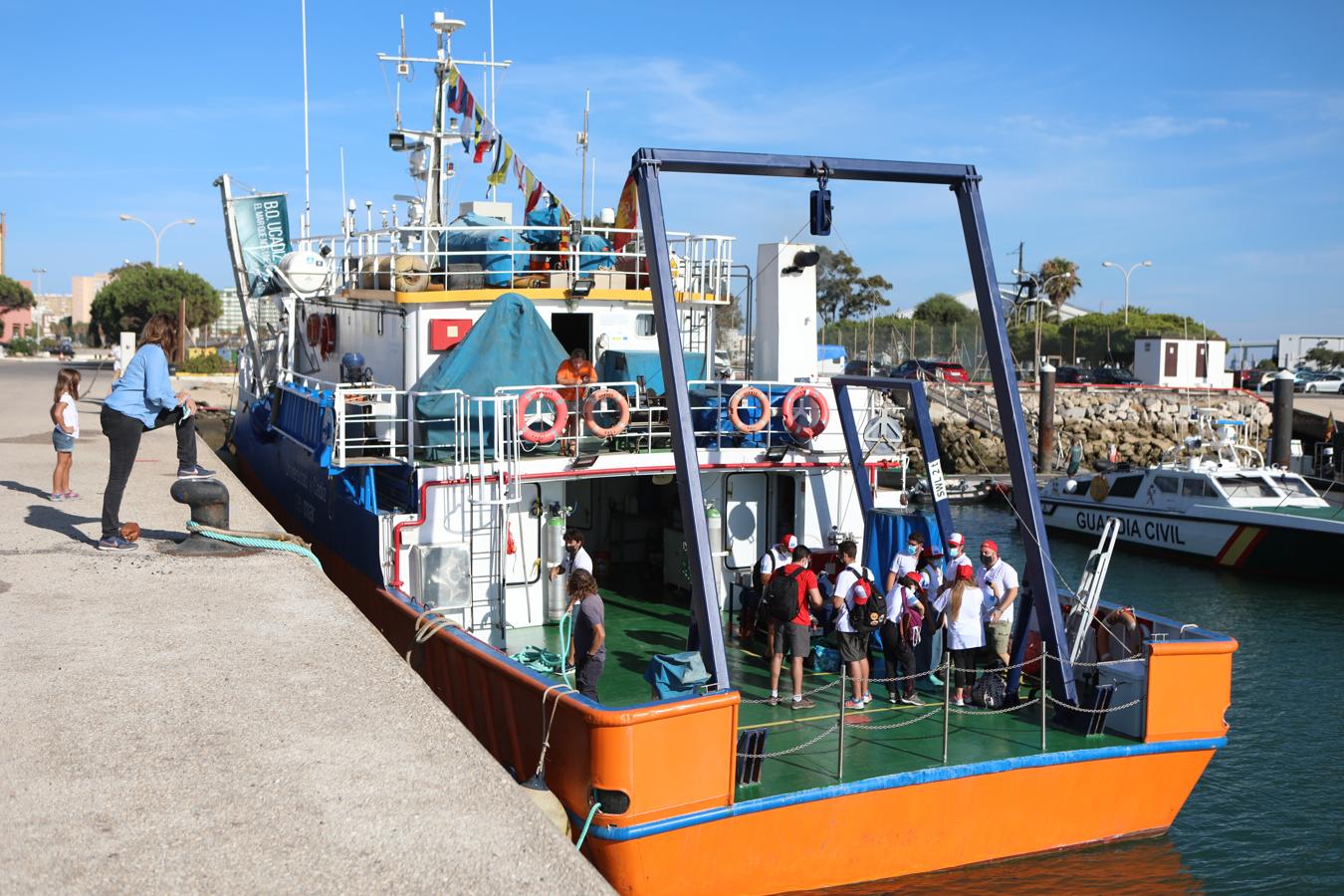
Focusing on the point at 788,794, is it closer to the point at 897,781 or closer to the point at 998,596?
the point at 897,781

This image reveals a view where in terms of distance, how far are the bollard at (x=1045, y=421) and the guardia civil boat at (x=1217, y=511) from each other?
699cm

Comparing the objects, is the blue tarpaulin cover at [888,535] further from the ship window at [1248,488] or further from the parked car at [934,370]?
the parked car at [934,370]

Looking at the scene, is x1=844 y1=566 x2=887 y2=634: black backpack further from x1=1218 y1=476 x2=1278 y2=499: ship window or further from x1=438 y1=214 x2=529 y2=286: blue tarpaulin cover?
x1=1218 y1=476 x2=1278 y2=499: ship window

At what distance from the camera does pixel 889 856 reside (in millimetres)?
8391

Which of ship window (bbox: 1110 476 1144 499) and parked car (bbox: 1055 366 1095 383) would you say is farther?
parked car (bbox: 1055 366 1095 383)

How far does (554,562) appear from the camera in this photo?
11.6m

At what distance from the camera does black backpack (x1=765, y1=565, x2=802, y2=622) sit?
956 cm

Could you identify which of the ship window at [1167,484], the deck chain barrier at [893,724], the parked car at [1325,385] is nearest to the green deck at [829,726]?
the deck chain barrier at [893,724]

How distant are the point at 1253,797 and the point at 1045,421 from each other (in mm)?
26285

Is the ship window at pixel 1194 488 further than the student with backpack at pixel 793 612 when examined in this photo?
Yes

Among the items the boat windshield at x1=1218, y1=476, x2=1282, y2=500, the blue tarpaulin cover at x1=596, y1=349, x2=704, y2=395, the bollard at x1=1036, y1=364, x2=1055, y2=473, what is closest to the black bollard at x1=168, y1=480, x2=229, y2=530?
the blue tarpaulin cover at x1=596, y1=349, x2=704, y2=395

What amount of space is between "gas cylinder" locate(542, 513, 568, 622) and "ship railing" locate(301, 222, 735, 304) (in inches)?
120

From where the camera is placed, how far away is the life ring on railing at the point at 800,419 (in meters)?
11.9

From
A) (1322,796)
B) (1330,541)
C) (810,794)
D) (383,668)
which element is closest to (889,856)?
(810,794)
